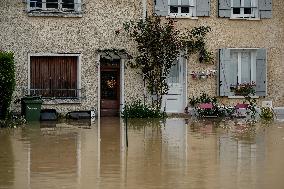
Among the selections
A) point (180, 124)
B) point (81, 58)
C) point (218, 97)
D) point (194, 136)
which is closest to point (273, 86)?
point (218, 97)

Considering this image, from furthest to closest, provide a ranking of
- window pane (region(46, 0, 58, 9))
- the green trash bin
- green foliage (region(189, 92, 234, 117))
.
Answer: green foliage (region(189, 92, 234, 117))
window pane (region(46, 0, 58, 9))
the green trash bin

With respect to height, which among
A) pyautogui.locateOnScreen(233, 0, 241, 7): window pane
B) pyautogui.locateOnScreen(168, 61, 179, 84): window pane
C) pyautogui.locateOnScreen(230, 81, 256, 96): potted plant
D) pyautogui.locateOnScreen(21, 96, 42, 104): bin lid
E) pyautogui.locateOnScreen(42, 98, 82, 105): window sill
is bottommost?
pyautogui.locateOnScreen(42, 98, 82, 105): window sill

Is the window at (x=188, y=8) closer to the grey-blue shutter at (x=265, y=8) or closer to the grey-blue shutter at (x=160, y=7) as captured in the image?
the grey-blue shutter at (x=160, y=7)

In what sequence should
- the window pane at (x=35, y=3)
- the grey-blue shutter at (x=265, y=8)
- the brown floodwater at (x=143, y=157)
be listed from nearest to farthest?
the brown floodwater at (x=143, y=157) < the window pane at (x=35, y=3) < the grey-blue shutter at (x=265, y=8)

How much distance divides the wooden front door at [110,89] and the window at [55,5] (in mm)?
2521

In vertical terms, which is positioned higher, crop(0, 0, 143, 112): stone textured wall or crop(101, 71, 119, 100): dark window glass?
crop(0, 0, 143, 112): stone textured wall

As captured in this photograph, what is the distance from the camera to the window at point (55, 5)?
22.0 m

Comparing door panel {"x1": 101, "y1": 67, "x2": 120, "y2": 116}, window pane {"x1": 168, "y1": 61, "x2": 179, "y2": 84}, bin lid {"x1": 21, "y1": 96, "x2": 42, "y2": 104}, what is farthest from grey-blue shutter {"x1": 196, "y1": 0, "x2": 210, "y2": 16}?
bin lid {"x1": 21, "y1": 96, "x2": 42, "y2": 104}

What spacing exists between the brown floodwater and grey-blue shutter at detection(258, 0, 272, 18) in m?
6.94

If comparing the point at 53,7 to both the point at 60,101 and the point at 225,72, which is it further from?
the point at 225,72

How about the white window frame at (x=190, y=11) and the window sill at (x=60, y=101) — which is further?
the white window frame at (x=190, y=11)

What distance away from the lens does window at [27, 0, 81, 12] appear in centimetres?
2200

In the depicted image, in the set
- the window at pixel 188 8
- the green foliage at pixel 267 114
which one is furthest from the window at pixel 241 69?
the window at pixel 188 8

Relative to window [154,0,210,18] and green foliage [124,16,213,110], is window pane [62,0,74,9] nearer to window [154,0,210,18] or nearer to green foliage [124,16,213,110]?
green foliage [124,16,213,110]
